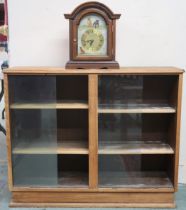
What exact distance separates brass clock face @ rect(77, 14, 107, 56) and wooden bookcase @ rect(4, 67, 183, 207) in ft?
0.60

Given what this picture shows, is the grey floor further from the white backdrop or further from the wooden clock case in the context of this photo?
the wooden clock case

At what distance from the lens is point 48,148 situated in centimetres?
228

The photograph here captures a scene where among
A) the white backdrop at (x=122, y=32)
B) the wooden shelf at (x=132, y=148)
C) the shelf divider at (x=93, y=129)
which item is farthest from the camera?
the white backdrop at (x=122, y=32)

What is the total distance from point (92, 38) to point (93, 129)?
0.62m

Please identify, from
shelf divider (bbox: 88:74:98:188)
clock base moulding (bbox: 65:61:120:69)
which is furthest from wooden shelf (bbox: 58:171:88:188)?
clock base moulding (bbox: 65:61:120:69)

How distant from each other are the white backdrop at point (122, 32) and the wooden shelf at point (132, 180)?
637mm

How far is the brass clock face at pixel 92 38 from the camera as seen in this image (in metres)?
2.17

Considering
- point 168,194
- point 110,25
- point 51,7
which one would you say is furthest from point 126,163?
point 51,7

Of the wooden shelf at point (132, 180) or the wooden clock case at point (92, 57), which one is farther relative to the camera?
the wooden shelf at point (132, 180)

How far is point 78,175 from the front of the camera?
7.89ft

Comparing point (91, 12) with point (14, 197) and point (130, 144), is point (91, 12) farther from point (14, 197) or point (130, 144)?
point (14, 197)

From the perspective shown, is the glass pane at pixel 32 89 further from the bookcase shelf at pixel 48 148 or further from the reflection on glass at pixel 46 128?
the bookcase shelf at pixel 48 148

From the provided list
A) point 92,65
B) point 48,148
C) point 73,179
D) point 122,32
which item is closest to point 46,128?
point 48,148

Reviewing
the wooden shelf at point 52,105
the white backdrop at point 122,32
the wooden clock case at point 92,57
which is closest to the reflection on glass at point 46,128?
the wooden shelf at point 52,105
